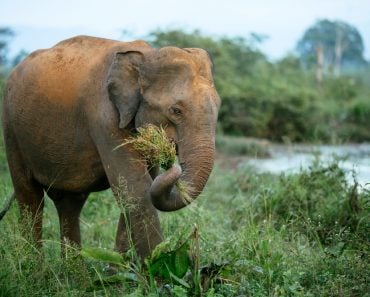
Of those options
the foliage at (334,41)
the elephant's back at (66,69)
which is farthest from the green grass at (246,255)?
the foliage at (334,41)

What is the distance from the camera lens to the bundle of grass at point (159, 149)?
15.2ft

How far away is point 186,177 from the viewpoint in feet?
16.2

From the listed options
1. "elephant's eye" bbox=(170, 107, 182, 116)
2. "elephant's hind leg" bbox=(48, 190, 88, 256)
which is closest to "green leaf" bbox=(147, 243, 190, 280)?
"elephant's eye" bbox=(170, 107, 182, 116)

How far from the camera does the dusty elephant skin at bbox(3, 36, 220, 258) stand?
5082 mm

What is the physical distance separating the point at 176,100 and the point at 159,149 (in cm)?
64

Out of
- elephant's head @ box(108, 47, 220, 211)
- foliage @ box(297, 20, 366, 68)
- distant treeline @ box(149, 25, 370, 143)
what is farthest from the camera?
foliage @ box(297, 20, 366, 68)

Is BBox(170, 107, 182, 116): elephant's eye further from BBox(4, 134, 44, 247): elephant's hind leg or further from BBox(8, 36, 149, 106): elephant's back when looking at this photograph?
BBox(4, 134, 44, 247): elephant's hind leg

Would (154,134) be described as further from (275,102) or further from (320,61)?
(320,61)

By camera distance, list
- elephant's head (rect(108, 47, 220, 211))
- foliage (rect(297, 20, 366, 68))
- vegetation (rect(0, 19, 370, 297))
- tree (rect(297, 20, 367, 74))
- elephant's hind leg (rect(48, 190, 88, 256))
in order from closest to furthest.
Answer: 1. vegetation (rect(0, 19, 370, 297))
2. elephant's head (rect(108, 47, 220, 211))
3. elephant's hind leg (rect(48, 190, 88, 256))
4. tree (rect(297, 20, 367, 74))
5. foliage (rect(297, 20, 366, 68))

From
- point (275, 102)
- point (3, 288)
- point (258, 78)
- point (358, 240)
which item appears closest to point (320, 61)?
point (258, 78)

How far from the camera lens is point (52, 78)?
19.2 feet

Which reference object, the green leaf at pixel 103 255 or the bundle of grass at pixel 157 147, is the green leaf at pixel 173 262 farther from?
the bundle of grass at pixel 157 147

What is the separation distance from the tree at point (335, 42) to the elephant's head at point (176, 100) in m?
44.7

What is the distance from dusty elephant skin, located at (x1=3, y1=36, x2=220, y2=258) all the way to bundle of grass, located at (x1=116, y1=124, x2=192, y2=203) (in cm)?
6
